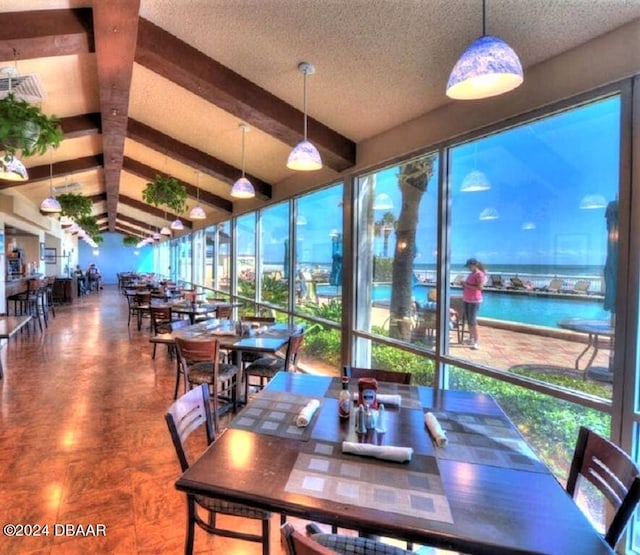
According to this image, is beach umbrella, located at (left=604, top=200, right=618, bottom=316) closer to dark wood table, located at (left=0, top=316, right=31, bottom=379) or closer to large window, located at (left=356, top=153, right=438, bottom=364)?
large window, located at (left=356, top=153, right=438, bottom=364)

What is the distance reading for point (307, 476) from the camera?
115 cm

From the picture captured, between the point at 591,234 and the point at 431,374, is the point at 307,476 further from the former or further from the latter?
the point at 431,374

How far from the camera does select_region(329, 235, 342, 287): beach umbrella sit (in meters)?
4.23

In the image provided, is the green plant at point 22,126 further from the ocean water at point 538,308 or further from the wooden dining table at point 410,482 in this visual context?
the ocean water at point 538,308

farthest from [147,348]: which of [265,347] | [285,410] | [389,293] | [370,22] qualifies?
[370,22]

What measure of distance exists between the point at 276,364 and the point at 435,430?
7.36 ft

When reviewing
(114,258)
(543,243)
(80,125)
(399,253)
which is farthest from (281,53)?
(114,258)

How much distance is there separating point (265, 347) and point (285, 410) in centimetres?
139

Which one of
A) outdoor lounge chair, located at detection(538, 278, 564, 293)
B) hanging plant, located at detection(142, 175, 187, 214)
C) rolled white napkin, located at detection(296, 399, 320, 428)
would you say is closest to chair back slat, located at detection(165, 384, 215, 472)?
rolled white napkin, located at detection(296, 399, 320, 428)

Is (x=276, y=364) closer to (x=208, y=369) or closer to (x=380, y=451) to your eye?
(x=208, y=369)

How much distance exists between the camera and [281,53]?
2.72m

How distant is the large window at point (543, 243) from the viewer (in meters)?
1.95

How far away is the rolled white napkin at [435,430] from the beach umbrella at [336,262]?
2691 millimetres

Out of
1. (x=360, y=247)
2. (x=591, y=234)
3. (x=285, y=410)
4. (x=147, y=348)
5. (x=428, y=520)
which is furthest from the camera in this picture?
(x=147, y=348)
